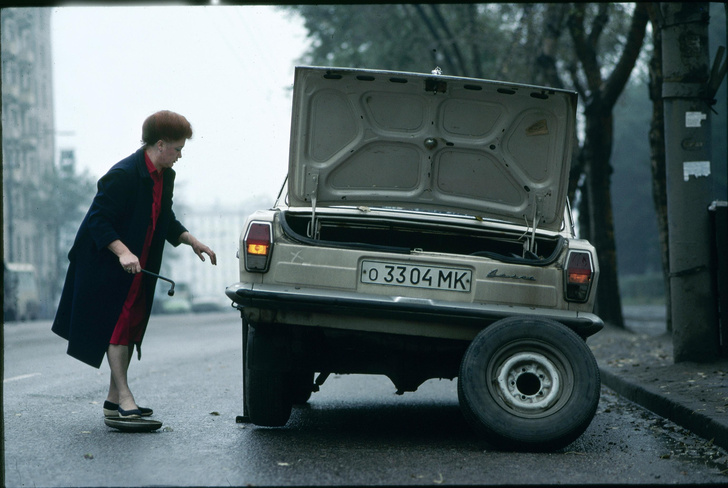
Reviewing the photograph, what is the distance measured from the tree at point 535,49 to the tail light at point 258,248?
37.4 ft

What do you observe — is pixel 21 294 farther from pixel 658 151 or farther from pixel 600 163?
pixel 658 151

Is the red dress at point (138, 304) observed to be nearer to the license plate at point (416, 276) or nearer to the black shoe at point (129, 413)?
the black shoe at point (129, 413)

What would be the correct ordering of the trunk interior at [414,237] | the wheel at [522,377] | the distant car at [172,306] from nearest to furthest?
1. the wheel at [522,377]
2. the trunk interior at [414,237]
3. the distant car at [172,306]

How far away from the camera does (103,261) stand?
5.92 meters

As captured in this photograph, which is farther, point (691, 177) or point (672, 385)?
point (691, 177)

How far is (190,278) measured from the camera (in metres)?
111

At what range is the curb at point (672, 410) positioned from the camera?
19.2 feet

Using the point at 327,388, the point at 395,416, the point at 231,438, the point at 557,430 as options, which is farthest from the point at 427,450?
the point at 327,388

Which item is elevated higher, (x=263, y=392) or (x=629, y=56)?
(x=629, y=56)

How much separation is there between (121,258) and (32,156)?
168 feet

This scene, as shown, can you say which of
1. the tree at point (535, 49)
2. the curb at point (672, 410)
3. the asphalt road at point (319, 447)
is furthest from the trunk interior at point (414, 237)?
the tree at point (535, 49)

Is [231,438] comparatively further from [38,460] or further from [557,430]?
[557,430]

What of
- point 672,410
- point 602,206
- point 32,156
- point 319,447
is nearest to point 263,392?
point 319,447

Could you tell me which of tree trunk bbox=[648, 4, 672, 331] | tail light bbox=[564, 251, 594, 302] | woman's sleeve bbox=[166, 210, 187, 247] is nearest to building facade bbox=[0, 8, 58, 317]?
tree trunk bbox=[648, 4, 672, 331]
